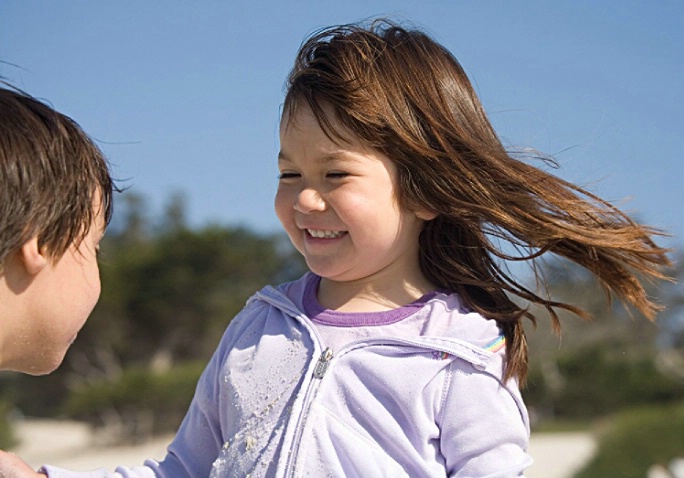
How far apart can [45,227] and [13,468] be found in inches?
26.4

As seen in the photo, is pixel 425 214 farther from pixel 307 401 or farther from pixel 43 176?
pixel 43 176

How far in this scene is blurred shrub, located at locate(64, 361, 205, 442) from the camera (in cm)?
2070

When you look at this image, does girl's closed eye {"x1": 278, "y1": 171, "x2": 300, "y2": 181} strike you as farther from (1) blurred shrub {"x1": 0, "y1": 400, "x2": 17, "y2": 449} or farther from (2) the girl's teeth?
(1) blurred shrub {"x1": 0, "y1": 400, "x2": 17, "y2": 449}

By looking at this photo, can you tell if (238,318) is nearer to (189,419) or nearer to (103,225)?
(189,419)

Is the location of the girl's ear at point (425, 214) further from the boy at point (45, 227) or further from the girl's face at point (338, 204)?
the boy at point (45, 227)

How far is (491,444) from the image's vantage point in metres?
2.22

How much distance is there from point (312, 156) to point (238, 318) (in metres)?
0.59

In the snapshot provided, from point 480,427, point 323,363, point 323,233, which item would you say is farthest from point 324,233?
point 480,427

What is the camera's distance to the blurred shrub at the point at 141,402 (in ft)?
67.9

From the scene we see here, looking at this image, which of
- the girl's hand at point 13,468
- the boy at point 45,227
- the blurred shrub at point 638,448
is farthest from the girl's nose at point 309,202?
the blurred shrub at point 638,448

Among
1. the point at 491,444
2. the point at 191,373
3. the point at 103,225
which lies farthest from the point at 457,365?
the point at 191,373

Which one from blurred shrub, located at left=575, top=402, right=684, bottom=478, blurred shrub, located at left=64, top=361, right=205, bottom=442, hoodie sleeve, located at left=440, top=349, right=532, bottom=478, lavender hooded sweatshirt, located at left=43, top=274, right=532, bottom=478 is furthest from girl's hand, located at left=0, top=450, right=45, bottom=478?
blurred shrub, located at left=64, top=361, right=205, bottom=442

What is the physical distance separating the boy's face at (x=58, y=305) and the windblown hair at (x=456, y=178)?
0.69 meters

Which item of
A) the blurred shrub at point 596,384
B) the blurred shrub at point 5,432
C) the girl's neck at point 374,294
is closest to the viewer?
the girl's neck at point 374,294
